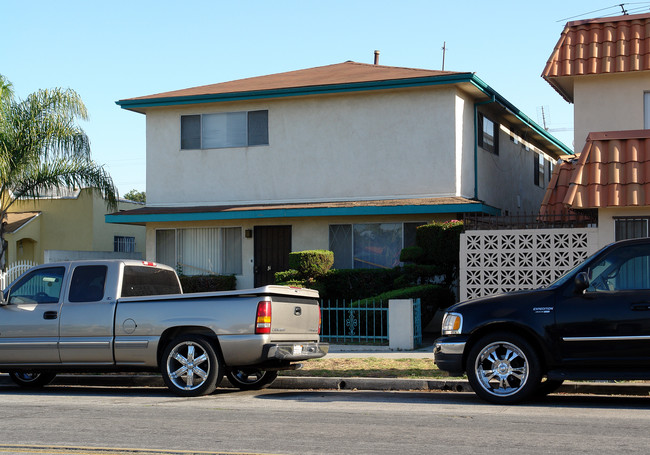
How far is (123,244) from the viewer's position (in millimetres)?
35000

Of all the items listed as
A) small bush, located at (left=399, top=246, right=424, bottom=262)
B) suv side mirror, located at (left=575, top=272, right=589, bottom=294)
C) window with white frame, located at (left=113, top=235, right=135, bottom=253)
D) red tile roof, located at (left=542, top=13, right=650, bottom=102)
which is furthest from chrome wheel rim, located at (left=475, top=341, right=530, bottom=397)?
window with white frame, located at (left=113, top=235, right=135, bottom=253)

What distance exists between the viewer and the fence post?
16438mm

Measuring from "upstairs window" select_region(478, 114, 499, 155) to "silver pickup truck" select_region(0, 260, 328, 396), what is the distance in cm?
1181

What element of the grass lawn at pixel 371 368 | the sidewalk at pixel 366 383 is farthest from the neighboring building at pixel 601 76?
the sidewalk at pixel 366 383

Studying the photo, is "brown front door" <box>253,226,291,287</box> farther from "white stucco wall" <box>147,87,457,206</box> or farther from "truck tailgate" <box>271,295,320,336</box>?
"truck tailgate" <box>271,295,320,336</box>

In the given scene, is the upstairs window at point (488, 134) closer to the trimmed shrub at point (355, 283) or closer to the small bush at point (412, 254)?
the small bush at point (412, 254)

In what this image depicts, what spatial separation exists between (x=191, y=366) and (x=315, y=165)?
11.4 metres

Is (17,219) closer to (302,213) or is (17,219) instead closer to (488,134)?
(302,213)

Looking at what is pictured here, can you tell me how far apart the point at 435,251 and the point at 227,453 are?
39.9 ft

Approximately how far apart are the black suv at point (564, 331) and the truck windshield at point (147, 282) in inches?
181

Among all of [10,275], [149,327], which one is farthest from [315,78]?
[149,327]

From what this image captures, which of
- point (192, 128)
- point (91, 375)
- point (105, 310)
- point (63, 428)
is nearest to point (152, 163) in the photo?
point (192, 128)

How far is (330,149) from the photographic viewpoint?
21984 mm

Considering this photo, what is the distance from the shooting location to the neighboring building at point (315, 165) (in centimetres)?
2095
